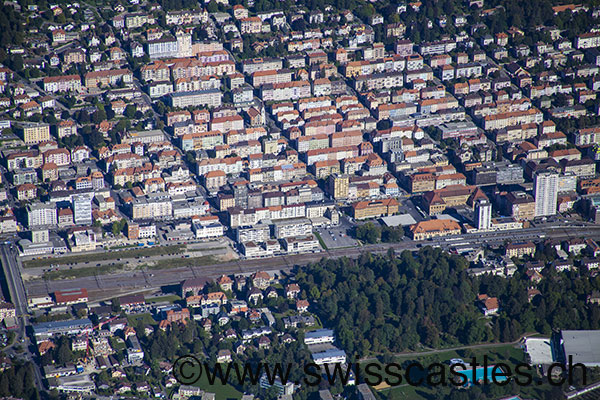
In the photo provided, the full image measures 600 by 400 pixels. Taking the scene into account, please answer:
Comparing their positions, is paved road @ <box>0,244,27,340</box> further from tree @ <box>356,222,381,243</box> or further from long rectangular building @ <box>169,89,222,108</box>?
long rectangular building @ <box>169,89,222,108</box>

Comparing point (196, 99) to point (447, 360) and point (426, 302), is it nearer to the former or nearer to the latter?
point (426, 302)

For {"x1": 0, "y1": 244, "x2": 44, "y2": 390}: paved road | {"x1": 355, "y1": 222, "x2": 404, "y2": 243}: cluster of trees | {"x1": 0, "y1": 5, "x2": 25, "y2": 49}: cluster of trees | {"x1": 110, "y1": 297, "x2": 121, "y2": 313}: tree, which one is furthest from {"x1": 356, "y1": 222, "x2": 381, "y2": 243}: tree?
{"x1": 0, "y1": 5, "x2": 25, "y2": 49}: cluster of trees

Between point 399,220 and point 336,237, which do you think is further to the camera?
point 399,220

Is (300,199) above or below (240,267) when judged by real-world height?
above

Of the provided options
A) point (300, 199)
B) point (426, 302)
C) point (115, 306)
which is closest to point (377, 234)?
point (300, 199)

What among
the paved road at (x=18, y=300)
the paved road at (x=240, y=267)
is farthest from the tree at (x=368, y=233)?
the paved road at (x=18, y=300)

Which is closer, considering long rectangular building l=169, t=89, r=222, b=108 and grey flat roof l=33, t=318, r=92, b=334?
grey flat roof l=33, t=318, r=92, b=334

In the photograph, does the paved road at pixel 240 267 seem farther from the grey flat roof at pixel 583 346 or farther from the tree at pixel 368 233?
the grey flat roof at pixel 583 346
